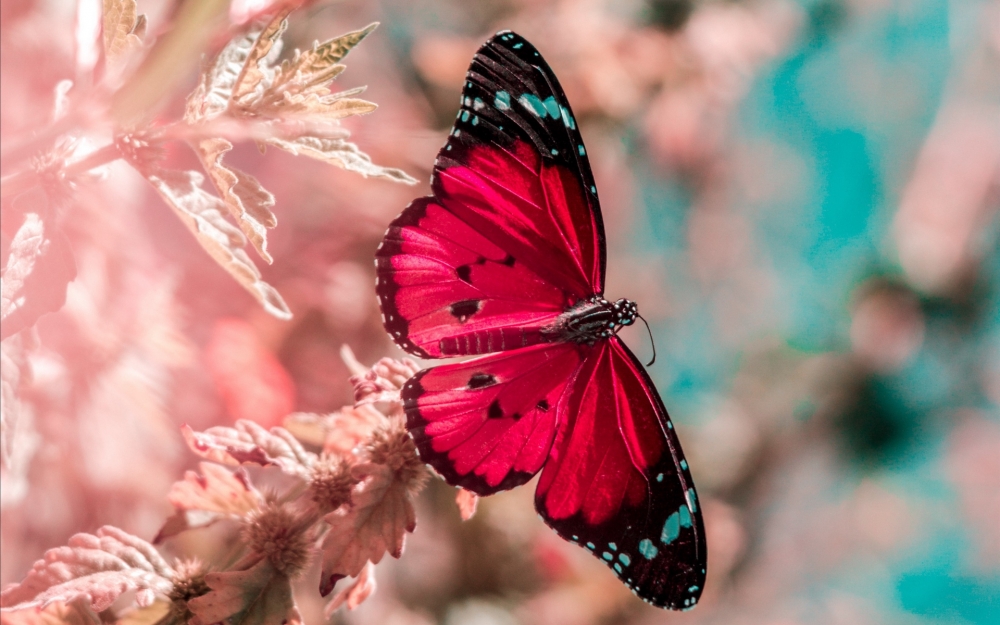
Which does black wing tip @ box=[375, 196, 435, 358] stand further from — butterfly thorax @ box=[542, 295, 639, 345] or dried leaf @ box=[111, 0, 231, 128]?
dried leaf @ box=[111, 0, 231, 128]

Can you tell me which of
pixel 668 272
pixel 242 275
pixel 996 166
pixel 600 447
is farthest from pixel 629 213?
pixel 242 275

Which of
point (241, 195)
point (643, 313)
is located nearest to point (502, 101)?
point (241, 195)

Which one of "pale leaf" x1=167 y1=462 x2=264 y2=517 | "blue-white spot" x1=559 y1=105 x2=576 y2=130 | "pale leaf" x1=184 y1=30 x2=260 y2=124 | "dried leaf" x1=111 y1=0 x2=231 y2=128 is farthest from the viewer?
"blue-white spot" x1=559 y1=105 x2=576 y2=130

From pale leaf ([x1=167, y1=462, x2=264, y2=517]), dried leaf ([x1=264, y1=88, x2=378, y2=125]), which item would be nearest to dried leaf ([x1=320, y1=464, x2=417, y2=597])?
pale leaf ([x1=167, y1=462, x2=264, y2=517])

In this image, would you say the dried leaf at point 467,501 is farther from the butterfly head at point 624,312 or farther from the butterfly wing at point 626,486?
the butterfly head at point 624,312

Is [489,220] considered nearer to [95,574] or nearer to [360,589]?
[360,589]

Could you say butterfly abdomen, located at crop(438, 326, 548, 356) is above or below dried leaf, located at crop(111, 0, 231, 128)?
above
